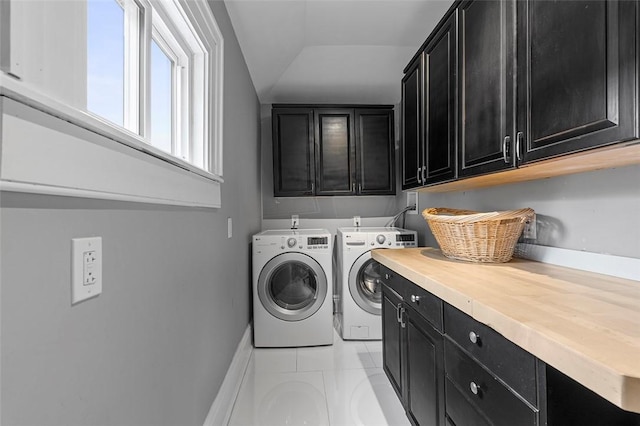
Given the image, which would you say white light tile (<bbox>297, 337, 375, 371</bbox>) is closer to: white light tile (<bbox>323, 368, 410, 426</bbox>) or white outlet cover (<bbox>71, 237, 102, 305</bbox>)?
white light tile (<bbox>323, 368, 410, 426</bbox>)

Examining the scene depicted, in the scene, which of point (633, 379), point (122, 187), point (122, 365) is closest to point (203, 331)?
point (122, 365)

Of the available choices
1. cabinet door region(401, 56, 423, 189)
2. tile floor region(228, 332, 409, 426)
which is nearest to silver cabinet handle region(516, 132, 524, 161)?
cabinet door region(401, 56, 423, 189)

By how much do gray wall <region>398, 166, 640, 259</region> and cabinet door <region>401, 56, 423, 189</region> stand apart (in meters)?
0.58

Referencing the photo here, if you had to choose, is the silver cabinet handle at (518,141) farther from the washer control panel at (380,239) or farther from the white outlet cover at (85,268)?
the washer control panel at (380,239)

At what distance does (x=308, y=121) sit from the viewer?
313 cm

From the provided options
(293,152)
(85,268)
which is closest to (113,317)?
(85,268)

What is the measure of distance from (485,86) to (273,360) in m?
2.31

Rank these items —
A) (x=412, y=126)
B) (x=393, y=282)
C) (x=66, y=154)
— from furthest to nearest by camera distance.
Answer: (x=412, y=126) < (x=393, y=282) < (x=66, y=154)

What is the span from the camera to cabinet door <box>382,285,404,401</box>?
1625mm

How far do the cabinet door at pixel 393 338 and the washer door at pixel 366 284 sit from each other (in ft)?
2.43

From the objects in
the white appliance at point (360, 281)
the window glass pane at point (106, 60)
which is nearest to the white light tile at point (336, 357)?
the white appliance at point (360, 281)

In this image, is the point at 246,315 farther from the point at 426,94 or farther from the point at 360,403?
the point at 426,94

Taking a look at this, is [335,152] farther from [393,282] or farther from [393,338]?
[393,338]

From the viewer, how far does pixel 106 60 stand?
0.87 m
